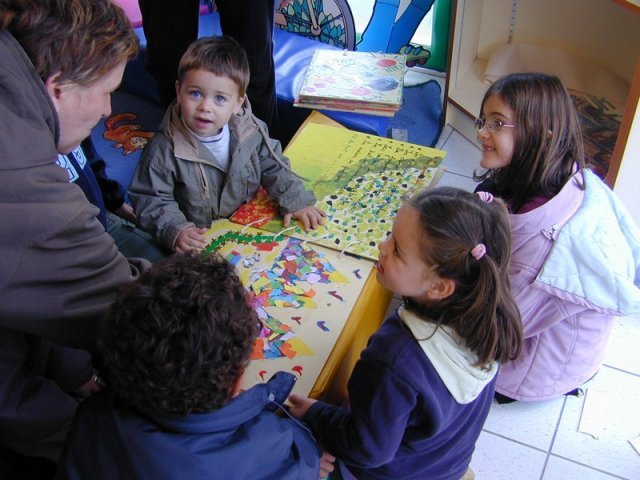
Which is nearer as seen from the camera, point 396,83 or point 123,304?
point 123,304

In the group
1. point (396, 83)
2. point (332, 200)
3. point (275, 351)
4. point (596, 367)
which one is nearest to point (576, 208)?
point (596, 367)

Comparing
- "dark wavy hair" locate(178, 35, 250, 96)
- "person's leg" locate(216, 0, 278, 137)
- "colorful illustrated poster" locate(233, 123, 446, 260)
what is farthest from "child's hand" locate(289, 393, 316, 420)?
"person's leg" locate(216, 0, 278, 137)

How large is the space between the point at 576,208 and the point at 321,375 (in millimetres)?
701

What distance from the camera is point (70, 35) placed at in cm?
88

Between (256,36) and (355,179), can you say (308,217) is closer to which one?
(355,179)

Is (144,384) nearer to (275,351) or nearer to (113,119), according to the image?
(275,351)

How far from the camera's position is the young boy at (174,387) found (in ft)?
2.46

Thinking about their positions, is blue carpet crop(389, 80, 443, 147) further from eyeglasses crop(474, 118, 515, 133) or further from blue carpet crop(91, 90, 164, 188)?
eyeglasses crop(474, 118, 515, 133)

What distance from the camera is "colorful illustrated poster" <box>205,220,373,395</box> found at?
117cm

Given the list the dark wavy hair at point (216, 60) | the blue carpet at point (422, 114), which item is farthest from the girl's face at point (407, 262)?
the blue carpet at point (422, 114)

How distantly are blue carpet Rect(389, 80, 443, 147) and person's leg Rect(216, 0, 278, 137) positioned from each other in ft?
2.78

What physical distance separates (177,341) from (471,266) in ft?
1.65

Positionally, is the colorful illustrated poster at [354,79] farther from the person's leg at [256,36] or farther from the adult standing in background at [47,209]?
the adult standing in background at [47,209]

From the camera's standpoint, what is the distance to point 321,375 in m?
1.15
